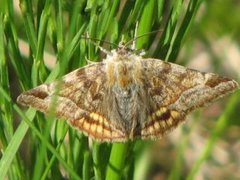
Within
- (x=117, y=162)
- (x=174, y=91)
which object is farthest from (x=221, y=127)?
(x=174, y=91)

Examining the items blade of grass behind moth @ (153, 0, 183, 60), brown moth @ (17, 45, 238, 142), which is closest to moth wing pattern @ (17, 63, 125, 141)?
brown moth @ (17, 45, 238, 142)

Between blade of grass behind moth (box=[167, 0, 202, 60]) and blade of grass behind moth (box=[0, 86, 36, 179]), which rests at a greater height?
blade of grass behind moth (box=[167, 0, 202, 60])

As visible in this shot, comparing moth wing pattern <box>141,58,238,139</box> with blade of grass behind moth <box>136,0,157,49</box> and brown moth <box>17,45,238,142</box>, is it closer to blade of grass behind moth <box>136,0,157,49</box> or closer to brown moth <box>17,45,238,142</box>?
brown moth <box>17,45,238,142</box>

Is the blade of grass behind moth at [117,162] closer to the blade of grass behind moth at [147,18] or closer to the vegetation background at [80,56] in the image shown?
the vegetation background at [80,56]

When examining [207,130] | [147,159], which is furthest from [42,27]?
[207,130]

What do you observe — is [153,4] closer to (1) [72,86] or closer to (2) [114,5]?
(2) [114,5]

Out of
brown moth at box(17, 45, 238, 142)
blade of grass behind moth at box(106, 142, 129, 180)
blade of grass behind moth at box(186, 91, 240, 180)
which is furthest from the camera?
brown moth at box(17, 45, 238, 142)

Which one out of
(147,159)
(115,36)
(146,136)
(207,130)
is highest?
(115,36)
